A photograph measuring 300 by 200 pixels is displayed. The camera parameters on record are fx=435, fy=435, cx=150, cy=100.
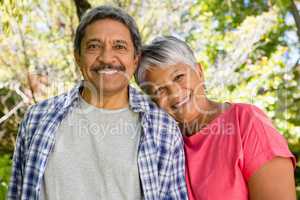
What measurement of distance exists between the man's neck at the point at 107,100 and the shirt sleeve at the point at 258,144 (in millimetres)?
592

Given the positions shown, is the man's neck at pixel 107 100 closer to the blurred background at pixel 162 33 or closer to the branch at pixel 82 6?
the branch at pixel 82 6

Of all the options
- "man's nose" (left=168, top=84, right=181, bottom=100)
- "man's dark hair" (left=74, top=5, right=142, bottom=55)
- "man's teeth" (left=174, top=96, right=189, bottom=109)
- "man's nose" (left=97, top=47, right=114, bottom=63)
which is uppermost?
"man's dark hair" (left=74, top=5, right=142, bottom=55)

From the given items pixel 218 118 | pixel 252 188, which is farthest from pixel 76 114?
pixel 252 188

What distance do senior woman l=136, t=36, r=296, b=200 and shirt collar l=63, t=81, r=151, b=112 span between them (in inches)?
2.1

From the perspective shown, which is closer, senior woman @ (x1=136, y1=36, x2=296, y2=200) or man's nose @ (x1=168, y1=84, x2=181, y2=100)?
senior woman @ (x1=136, y1=36, x2=296, y2=200)

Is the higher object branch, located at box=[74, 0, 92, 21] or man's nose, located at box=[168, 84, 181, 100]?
branch, located at box=[74, 0, 92, 21]

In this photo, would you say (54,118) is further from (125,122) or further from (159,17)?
(159,17)

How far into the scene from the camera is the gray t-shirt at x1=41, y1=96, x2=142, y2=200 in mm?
1848

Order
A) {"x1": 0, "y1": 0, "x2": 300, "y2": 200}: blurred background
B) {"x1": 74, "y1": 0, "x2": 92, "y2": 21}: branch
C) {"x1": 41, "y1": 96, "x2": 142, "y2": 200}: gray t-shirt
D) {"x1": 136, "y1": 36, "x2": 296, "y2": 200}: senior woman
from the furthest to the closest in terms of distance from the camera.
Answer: {"x1": 0, "y1": 0, "x2": 300, "y2": 200}: blurred background, {"x1": 74, "y1": 0, "x2": 92, "y2": 21}: branch, {"x1": 41, "y1": 96, "x2": 142, "y2": 200}: gray t-shirt, {"x1": 136, "y1": 36, "x2": 296, "y2": 200}: senior woman

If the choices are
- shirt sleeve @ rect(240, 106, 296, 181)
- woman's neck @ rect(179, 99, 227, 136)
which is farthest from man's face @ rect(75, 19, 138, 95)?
shirt sleeve @ rect(240, 106, 296, 181)

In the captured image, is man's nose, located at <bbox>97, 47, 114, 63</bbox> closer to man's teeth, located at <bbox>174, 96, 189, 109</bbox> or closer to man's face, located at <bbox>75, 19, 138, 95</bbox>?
man's face, located at <bbox>75, 19, 138, 95</bbox>

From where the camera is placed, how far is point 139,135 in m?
1.99

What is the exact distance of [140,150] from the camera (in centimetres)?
193

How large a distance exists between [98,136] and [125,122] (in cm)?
15
